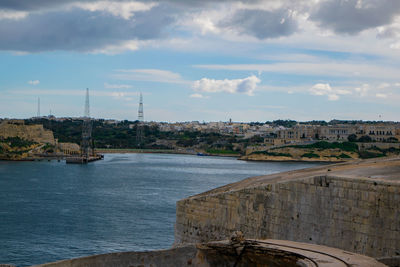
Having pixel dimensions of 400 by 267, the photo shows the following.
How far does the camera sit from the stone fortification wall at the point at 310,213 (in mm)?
9125

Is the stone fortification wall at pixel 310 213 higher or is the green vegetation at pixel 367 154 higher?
the stone fortification wall at pixel 310 213

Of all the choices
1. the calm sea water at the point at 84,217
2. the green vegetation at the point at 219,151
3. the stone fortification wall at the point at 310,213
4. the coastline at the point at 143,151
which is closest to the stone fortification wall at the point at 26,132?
the coastline at the point at 143,151

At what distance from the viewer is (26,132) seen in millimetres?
97125

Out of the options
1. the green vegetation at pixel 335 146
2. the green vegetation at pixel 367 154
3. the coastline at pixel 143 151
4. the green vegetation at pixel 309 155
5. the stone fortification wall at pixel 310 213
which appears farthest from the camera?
the coastline at pixel 143 151

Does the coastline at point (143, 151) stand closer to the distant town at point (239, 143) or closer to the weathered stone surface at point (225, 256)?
the distant town at point (239, 143)

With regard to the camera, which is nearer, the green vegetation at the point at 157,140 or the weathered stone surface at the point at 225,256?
the weathered stone surface at the point at 225,256

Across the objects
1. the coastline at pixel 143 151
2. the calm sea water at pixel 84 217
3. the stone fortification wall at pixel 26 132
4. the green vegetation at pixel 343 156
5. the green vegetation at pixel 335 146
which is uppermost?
the stone fortification wall at pixel 26 132

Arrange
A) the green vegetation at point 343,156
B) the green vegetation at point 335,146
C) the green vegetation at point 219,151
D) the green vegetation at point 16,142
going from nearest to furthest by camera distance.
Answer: the green vegetation at point 343,156, the green vegetation at point 335,146, the green vegetation at point 16,142, the green vegetation at point 219,151

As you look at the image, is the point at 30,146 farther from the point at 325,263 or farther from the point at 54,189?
the point at 325,263

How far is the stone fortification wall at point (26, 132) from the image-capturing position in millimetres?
Result: 94938

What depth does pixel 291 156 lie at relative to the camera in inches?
3238

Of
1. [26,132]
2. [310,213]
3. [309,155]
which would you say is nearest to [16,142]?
[26,132]

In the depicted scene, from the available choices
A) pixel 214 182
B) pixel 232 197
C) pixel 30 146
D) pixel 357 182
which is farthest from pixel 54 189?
pixel 30 146

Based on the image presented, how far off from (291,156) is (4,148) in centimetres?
4468
